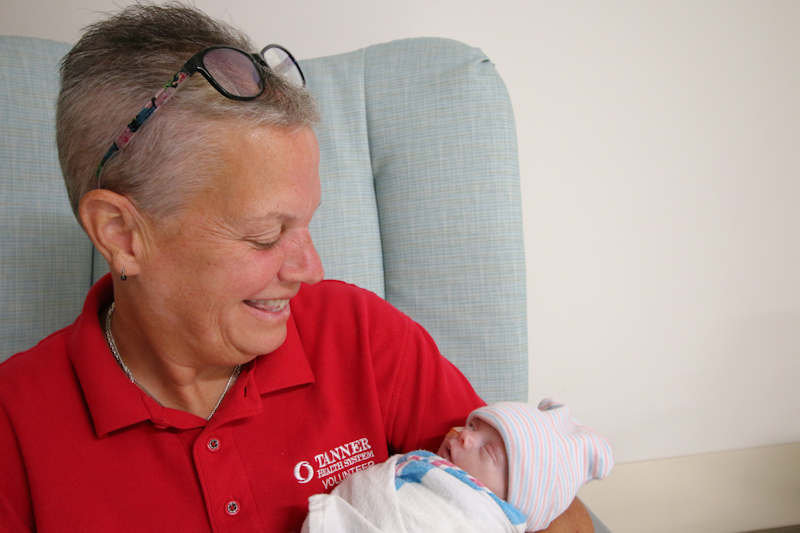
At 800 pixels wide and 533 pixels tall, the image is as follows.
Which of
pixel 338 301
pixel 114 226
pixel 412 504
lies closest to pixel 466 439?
pixel 412 504

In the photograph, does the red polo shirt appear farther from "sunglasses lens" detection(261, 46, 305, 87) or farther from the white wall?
the white wall

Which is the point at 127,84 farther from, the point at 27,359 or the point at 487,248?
the point at 487,248

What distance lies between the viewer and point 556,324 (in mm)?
2066

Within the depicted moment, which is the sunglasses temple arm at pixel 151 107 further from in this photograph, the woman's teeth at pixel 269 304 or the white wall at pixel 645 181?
the white wall at pixel 645 181

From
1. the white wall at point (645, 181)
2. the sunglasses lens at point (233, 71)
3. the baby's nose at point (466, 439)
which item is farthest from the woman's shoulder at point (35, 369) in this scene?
the white wall at point (645, 181)

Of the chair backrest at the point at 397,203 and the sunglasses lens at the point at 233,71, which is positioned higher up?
the sunglasses lens at the point at 233,71

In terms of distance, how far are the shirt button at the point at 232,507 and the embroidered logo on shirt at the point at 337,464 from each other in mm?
117

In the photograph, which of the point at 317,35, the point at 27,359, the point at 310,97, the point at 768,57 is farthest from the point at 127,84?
the point at 768,57

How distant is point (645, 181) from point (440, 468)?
1454mm

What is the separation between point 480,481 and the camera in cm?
106

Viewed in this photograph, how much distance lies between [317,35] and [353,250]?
0.88m

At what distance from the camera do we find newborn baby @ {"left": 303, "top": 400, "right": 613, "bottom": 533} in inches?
37.7

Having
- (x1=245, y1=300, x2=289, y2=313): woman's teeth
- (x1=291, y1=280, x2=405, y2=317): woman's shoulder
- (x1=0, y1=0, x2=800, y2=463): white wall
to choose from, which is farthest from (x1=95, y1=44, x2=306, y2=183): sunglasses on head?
(x1=0, y1=0, x2=800, y2=463): white wall

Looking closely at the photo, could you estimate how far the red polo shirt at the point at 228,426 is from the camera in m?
0.94
